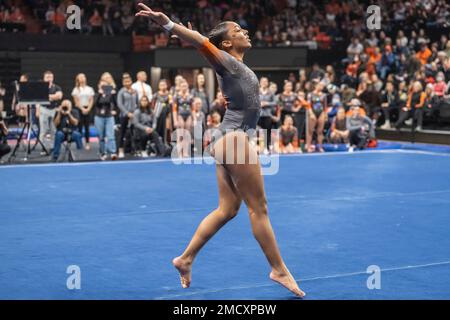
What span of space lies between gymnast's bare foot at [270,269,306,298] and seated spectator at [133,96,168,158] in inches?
371

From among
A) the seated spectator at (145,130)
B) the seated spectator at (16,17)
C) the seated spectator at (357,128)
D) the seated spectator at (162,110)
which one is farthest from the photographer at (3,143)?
the seated spectator at (16,17)

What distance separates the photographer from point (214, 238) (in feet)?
22.1

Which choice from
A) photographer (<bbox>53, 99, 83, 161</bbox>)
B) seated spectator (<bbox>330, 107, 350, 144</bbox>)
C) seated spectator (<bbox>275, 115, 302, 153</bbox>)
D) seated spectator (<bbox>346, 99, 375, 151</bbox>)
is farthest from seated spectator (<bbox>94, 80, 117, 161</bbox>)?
seated spectator (<bbox>346, 99, 375, 151</bbox>)

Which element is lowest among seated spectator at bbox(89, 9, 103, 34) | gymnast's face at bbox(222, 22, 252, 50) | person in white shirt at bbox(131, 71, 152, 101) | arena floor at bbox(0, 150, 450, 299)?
arena floor at bbox(0, 150, 450, 299)

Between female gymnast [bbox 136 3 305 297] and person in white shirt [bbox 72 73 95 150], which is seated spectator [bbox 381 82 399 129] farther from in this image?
female gymnast [bbox 136 3 305 297]

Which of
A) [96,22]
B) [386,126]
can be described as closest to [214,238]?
[386,126]

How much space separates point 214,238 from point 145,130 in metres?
7.48

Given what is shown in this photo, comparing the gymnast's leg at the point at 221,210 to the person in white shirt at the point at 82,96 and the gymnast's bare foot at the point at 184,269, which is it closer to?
the gymnast's bare foot at the point at 184,269

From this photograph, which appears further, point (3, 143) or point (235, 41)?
point (3, 143)

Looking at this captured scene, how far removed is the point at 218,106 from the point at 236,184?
1039cm

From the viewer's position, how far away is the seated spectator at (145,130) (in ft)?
45.6

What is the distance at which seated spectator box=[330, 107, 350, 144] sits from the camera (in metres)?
15.8

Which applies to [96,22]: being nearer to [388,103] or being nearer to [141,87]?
[141,87]

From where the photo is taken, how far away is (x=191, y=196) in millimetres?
9336
